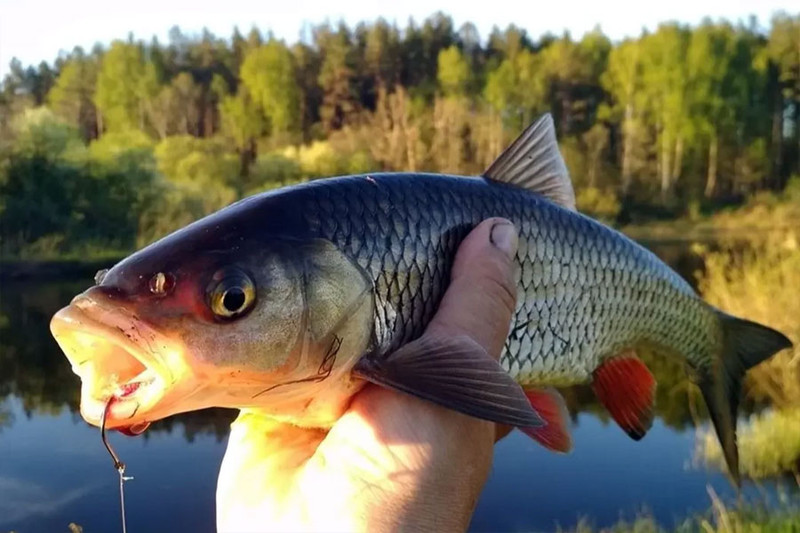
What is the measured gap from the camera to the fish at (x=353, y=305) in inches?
57.9

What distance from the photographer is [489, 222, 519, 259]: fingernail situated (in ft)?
6.34

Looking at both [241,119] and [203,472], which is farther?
[241,119]

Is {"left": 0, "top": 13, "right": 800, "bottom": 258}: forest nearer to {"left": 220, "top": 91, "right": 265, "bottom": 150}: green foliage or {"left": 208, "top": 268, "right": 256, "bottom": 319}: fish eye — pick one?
{"left": 220, "top": 91, "right": 265, "bottom": 150}: green foliage

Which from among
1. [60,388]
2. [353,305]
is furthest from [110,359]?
[60,388]

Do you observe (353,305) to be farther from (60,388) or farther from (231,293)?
(60,388)

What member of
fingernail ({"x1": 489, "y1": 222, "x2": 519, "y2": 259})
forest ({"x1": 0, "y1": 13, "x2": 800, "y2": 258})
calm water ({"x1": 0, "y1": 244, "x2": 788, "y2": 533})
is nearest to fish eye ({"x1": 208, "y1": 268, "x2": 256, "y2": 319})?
fingernail ({"x1": 489, "y1": 222, "x2": 519, "y2": 259})

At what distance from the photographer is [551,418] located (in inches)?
86.8

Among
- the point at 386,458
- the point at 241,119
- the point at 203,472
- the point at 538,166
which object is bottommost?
the point at 203,472

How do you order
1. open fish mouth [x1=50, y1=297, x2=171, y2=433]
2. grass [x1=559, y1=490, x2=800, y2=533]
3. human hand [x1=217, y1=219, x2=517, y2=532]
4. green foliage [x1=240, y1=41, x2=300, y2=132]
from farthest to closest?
green foliage [x1=240, y1=41, x2=300, y2=132]
grass [x1=559, y1=490, x2=800, y2=533]
human hand [x1=217, y1=219, x2=517, y2=532]
open fish mouth [x1=50, y1=297, x2=171, y2=433]

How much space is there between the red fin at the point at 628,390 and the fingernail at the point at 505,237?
22.4 inches

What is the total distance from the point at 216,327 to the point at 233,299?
0.19 feet

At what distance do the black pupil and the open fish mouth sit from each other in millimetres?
132

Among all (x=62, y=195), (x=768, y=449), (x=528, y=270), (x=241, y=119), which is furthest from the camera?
(x=241, y=119)

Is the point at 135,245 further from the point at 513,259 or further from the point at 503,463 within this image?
the point at 513,259
